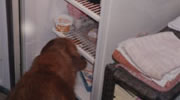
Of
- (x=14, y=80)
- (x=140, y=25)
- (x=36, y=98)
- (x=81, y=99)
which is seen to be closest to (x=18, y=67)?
(x=14, y=80)

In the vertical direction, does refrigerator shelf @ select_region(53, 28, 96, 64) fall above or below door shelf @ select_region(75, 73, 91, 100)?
above

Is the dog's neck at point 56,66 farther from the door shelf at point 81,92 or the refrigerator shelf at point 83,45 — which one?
the door shelf at point 81,92

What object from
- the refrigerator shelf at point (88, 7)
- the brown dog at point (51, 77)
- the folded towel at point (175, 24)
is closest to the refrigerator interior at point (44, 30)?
the refrigerator shelf at point (88, 7)

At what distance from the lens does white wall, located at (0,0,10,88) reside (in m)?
1.78

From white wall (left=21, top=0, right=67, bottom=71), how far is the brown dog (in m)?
0.23

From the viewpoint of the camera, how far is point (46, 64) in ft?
4.91

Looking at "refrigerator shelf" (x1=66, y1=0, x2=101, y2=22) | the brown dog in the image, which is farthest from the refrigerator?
the brown dog

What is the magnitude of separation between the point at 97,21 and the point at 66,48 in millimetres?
203

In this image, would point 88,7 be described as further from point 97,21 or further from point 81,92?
point 81,92

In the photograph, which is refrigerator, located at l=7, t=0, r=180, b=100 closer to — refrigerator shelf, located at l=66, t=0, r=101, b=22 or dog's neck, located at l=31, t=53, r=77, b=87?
refrigerator shelf, located at l=66, t=0, r=101, b=22

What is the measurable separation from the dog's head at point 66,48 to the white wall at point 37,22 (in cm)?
22

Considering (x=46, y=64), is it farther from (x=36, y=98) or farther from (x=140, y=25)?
(x=140, y=25)

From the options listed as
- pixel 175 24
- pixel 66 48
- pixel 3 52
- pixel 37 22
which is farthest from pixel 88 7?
pixel 3 52

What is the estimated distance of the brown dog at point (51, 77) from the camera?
1.44 metres
